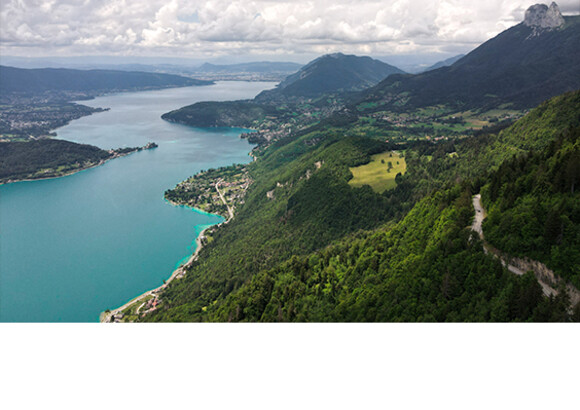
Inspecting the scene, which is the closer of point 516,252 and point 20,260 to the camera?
point 516,252

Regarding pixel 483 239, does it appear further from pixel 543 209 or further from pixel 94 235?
pixel 94 235

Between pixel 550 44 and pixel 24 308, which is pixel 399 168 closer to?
pixel 24 308

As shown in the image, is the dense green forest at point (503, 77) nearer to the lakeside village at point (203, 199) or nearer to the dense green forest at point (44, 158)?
the lakeside village at point (203, 199)

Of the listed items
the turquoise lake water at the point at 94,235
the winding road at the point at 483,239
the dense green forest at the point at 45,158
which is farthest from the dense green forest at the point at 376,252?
the dense green forest at the point at 45,158

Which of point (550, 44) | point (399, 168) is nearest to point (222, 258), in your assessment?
point (399, 168)

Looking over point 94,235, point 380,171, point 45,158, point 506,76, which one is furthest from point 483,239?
point 506,76

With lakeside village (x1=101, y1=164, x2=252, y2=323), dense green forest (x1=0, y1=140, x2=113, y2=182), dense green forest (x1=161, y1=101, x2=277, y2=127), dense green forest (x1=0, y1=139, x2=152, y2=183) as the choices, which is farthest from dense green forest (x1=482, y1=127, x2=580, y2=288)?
dense green forest (x1=161, y1=101, x2=277, y2=127)

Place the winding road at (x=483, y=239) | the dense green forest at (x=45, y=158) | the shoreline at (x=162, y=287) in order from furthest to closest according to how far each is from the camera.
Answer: the dense green forest at (x=45, y=158), the shoreline at (x=162, y=287), the winding road at (x=483, y=239)
